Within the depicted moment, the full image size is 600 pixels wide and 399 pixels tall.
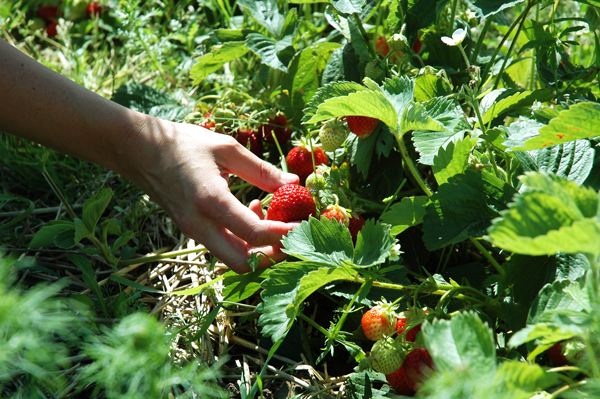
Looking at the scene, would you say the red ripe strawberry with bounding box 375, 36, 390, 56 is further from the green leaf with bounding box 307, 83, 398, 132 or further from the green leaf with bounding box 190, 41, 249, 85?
the green leaf with bounding box 307, 83, 398, 132

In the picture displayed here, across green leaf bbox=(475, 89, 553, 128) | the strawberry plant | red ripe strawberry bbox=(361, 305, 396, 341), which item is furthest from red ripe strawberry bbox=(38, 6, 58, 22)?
red ripe strawberry bbox=(361, 305, 396, 341)

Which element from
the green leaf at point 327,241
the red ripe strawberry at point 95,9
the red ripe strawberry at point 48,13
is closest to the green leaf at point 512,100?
the green leaf at point 327,241

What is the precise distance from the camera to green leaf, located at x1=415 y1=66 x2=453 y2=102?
37.8 inches

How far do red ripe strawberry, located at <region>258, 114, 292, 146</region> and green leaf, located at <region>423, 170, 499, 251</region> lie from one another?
0.60 m

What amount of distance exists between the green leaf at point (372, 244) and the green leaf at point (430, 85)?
0.34 metres

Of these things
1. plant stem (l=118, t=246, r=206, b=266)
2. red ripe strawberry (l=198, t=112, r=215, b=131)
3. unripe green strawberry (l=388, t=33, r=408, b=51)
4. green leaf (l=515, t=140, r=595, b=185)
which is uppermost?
unripe green strawberry (l=388, t=33, r=408, b=51)

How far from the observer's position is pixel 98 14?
6.91 ft

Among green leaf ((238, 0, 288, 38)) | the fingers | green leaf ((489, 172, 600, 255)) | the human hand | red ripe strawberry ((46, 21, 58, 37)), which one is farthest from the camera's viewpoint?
red ripe strawberry ((46, 21, 58, 37))

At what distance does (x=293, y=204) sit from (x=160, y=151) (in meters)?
0.31

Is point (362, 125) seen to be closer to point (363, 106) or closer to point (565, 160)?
point (363, 106)

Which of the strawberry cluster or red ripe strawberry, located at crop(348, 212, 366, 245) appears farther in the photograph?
red ripe strawberry, located at crop(348, 212, 366, 245)

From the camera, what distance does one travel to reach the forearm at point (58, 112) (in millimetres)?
1002

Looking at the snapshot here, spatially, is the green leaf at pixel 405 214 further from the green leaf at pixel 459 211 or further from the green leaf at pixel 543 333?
the green leaf at pixel 543 333

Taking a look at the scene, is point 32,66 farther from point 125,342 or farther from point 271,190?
point 125,342
